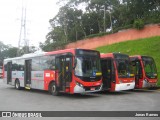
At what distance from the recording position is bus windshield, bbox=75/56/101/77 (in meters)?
16.0

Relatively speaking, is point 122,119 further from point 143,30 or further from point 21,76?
point 143,30

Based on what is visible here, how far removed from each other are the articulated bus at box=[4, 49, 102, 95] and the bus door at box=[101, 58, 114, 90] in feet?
5.22

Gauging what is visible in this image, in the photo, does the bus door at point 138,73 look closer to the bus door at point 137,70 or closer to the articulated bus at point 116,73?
the bus door at point 137,70

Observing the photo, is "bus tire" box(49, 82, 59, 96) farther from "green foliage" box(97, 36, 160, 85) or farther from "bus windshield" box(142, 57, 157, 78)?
"green foliage" box(97, 36, 160, 85)

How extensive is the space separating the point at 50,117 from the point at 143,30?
33354 millimetres

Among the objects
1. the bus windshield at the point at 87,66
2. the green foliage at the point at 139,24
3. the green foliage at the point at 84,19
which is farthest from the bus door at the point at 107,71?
the green foliage at the point at 84,19

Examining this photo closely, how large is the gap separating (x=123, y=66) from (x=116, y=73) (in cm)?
87

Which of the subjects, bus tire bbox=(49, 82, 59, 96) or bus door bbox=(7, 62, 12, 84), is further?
bus door bbox=(7, 62, 12, 84)

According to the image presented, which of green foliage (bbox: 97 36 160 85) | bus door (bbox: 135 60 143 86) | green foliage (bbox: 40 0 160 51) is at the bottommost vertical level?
bus door (bbox: 135 60 143 86)

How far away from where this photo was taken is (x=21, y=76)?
22484 mm

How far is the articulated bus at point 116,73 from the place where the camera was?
18.1 metres

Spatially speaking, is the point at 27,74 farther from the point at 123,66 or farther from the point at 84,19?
the point at 84,19

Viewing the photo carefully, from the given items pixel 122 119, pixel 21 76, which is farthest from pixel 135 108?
pixel 21 76

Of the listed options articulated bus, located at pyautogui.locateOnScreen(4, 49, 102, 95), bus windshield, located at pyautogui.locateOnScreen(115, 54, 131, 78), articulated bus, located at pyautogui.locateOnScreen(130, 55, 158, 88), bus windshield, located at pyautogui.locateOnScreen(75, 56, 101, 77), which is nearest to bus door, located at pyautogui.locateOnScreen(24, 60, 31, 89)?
articulated bus, located at pyautogui.locateOnScreen(4, 49, 102, 95)
